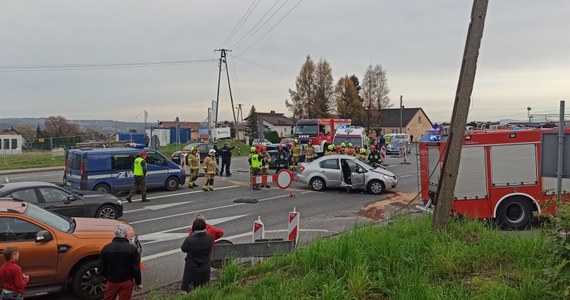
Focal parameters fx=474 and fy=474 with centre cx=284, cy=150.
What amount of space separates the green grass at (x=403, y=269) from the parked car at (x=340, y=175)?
10.6 metres

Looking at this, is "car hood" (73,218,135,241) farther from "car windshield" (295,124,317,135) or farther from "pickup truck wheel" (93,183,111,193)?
"car windshield" (295,124,317,135)

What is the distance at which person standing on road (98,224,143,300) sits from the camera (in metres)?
6.16

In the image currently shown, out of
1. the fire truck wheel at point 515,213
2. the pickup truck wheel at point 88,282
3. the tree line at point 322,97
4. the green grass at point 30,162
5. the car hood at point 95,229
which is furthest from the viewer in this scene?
the tree line at point 322,97

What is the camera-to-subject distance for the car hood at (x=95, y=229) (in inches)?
295

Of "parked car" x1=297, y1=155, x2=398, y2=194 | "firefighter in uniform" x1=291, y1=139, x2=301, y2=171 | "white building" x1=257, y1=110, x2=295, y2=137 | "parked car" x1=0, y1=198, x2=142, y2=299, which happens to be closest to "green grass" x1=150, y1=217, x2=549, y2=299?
"parked car" x1=0, y1=198, x2=142, y2=299

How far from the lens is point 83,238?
7.36 meters

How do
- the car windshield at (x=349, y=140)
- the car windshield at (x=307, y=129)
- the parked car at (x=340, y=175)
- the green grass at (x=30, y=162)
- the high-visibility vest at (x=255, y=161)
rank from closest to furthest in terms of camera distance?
the parked car at (x=340, y=175)
the high-visibility vest at (x=255, y=161)
the car windshield at (x=349, y=140)
the green grass at (x=30, y=162)
the car windshield at (x=307, y=129)

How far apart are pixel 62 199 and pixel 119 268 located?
6.06 meters

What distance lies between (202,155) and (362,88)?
57.1 metres

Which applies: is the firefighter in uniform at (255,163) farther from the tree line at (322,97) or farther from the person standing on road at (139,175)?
the tree line at (322,97)

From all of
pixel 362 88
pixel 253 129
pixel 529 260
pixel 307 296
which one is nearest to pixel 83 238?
pixel 307 296

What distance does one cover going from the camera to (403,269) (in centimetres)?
540

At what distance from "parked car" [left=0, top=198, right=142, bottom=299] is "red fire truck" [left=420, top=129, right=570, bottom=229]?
800 centimetres

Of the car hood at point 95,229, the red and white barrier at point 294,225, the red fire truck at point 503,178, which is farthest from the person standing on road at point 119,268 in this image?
the red fire truck at point 503,178
